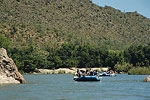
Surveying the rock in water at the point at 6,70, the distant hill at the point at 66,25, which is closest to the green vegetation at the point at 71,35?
the distant hill at the point at 66,25

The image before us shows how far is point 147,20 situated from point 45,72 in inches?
3015

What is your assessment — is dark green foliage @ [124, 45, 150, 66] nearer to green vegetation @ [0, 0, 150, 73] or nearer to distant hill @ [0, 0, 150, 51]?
green vegetation @ [0, 0, 150, 73]

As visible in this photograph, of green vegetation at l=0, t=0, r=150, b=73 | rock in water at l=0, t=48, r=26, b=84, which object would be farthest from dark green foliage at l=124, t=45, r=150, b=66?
rock in water at l=0, t=48, r=26, b=84

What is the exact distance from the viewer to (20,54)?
108250 mm

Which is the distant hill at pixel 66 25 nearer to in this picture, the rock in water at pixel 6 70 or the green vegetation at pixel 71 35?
the green vegetation at pixel 71 35

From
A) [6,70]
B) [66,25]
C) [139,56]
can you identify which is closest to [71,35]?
[66,25]

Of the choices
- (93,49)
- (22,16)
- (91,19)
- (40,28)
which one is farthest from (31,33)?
(91,19)

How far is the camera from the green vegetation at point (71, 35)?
11062 centimetres

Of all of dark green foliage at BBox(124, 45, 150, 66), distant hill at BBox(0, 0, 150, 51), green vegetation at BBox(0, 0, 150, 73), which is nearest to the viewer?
dark green foliage at BBox(124, 45, 150, 66)

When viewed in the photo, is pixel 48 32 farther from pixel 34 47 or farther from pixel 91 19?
pixel 91 19

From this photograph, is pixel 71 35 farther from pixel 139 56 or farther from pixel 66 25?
pixel 139 56

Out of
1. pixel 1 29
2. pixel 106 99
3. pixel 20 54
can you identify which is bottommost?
pixel 106 99

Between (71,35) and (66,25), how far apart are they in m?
7.89

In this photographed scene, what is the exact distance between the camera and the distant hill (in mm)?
124125
